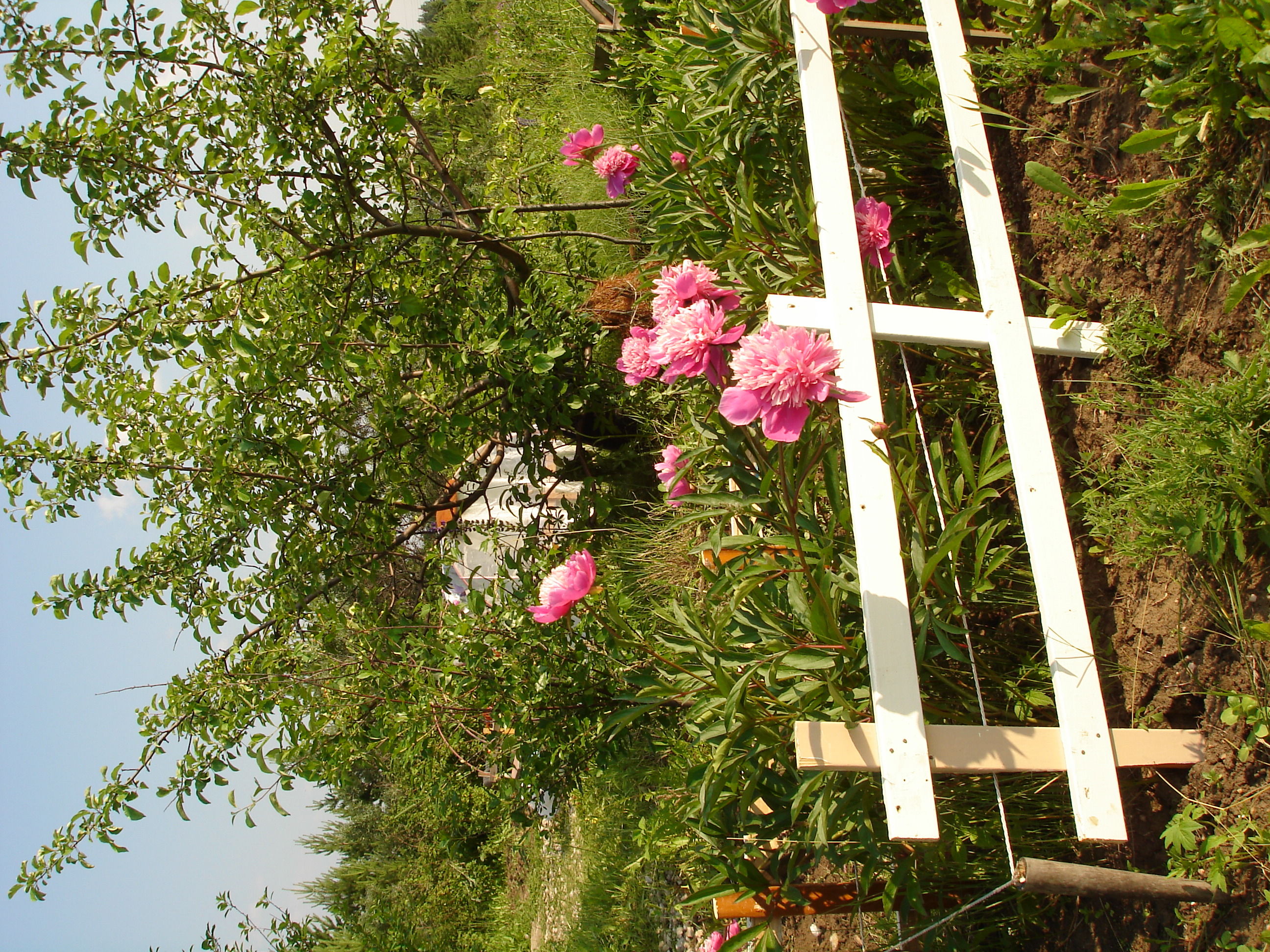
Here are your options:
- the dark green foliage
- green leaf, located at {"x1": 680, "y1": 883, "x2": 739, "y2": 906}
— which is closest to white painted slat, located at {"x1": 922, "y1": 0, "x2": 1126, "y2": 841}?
green leaf, located at {"x1": 680, "y1": 883, "x2": 739, "y2": 906}

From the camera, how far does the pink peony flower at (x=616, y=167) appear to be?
2525mm

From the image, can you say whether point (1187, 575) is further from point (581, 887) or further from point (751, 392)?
point (581, 887)

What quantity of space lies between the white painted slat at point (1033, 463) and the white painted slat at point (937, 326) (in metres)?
0.04

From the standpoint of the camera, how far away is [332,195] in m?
2.37

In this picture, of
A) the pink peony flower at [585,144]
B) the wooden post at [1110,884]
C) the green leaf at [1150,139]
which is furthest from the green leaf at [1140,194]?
the pink peony flower at [585,144]

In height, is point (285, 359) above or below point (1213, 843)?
above

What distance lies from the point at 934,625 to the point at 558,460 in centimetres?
229

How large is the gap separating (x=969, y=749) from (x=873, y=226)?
3.44 ft

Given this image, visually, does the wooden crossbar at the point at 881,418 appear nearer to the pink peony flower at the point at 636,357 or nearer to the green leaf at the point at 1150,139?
the green leaf at the point at 1150,139

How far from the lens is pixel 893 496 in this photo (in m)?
1.41

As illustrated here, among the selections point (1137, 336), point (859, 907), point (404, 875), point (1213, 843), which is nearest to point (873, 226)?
point (1137, 336)

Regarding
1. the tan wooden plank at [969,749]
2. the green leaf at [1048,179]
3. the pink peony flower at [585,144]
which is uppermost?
the pink peony flower at [585,144]

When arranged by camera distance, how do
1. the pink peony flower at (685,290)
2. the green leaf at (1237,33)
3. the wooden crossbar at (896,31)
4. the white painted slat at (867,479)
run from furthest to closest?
the wooden crossbar at (896,31)
the pink peony flower at (685,290)
the white painted slat at (867,479)
the green leaf at (1237,33)

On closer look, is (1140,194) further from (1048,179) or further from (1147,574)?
(1147,574)
